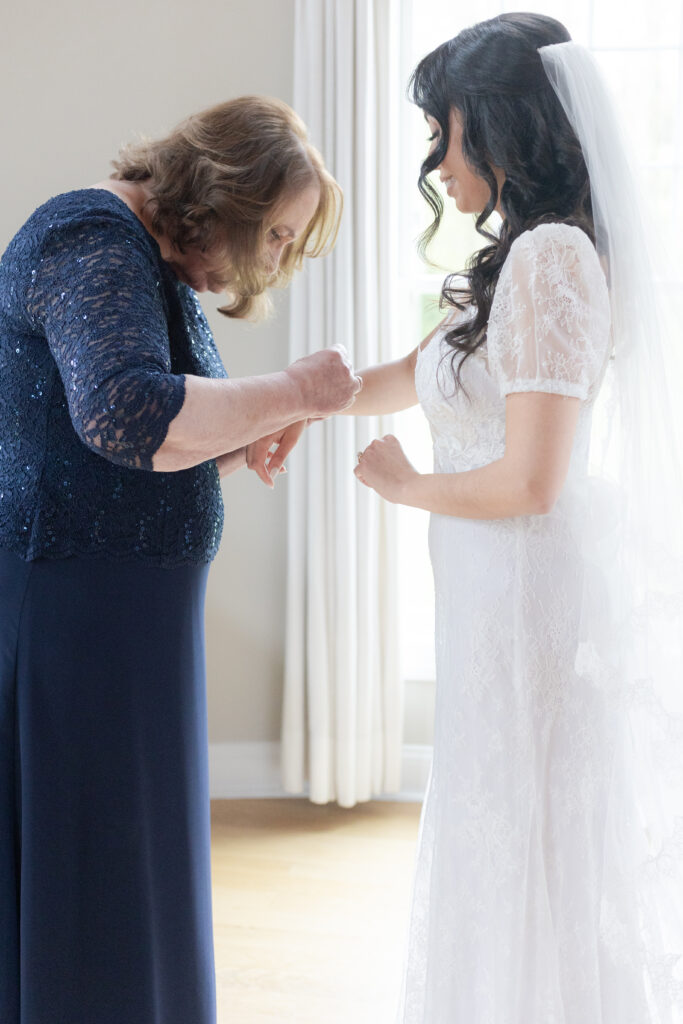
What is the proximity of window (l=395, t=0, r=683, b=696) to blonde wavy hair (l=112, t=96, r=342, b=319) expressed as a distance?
1634 millimetres

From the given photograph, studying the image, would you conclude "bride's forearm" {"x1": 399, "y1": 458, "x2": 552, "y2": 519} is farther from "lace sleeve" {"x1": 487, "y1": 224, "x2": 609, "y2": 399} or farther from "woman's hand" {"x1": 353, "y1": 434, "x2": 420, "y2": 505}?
"lace sleeve" {"x1": 487, "y1": 224, "x2": 609, "y2": 399}

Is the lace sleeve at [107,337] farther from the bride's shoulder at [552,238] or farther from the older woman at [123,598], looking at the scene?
the bride's shoulder at [552,238]

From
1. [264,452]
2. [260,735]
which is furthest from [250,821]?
[264,452]

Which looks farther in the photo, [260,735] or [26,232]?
[260,735]

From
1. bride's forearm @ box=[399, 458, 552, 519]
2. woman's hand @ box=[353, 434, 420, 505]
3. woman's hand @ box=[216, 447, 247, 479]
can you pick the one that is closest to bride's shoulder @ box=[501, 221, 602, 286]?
bride's forearm @ box=[399, 458, 552, 519]

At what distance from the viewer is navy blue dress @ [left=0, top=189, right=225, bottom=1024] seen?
1299mm

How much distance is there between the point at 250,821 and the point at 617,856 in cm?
180

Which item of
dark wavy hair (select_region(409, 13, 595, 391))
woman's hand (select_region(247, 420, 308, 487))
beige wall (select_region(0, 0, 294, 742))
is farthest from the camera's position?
beige wall (select_region(0, 0, 294, 742))

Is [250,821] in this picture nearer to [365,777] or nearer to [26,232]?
[365,777]

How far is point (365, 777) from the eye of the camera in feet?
10.1

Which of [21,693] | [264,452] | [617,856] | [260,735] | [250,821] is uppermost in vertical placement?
[264,452]

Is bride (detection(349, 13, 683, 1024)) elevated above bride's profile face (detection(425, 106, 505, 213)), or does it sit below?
below

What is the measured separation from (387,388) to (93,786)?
0.96 m

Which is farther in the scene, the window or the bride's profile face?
the window
